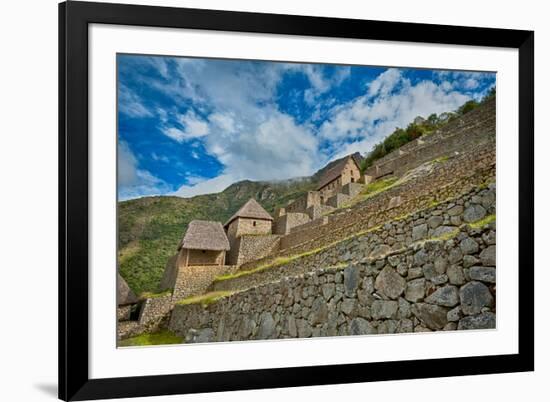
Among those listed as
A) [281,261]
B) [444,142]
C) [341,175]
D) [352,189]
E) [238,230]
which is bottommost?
[281,261]

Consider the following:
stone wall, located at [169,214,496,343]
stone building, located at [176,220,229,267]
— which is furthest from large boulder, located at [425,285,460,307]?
stone building, located at [176,220,229,267]

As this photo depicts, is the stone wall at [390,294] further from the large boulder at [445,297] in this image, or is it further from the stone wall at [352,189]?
the stone wall at [352,189]

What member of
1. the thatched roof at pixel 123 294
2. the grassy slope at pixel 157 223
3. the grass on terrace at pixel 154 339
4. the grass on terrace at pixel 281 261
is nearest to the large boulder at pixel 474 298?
the grass on terrace at pixel 281 261

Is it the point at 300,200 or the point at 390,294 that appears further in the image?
the point at 390,294

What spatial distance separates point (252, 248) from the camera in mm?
5273

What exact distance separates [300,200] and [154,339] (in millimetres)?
1604

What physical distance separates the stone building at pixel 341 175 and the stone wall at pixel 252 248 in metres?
0.59

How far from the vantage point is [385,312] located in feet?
18.3

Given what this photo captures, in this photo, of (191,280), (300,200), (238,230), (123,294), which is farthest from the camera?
(300,200)

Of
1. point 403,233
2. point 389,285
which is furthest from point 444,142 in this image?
point 389,285

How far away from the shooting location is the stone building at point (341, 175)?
5.47 m

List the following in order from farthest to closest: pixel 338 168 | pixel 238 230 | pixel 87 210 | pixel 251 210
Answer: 1. pixel 338 168
2. pixel 251 210
3. pixel 238 230
4. pixel 87 210

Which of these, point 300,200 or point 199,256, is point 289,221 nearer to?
point 300,200

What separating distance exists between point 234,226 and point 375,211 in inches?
51.0
